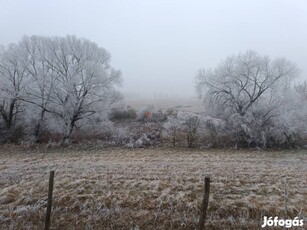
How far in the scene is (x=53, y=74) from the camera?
84.2 ft

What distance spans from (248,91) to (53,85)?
20.1m

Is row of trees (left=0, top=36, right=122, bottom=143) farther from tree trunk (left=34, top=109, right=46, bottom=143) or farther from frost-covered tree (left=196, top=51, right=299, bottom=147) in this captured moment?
frost-covered tree (left=196, top=51, right=299, bottom=147)

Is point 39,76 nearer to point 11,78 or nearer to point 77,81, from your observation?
point 11,78

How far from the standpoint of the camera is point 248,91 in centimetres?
2758

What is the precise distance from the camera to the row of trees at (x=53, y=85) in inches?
976

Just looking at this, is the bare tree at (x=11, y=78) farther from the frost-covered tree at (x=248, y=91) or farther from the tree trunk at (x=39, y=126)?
the frost-covered tree at (x=248, y=91)

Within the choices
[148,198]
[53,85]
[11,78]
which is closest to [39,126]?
[53,85]

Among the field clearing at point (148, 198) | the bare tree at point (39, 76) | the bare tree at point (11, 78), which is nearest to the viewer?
the field clearing at point (148, 198)

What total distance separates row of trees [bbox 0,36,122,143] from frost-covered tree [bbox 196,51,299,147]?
10.9m

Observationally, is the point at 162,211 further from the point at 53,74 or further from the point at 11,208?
the point at 53,74

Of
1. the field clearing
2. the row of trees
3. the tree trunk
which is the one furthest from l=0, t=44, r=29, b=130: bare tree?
the field clearing

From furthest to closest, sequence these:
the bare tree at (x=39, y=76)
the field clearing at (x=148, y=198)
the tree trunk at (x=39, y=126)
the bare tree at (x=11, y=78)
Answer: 1. the tree trunk at (x=39, y=126)
2. the bare tree at (x=39, y=76)
3. the bare tree at (x=11, y=78)
4. the field clearing at (x=148, y=198)

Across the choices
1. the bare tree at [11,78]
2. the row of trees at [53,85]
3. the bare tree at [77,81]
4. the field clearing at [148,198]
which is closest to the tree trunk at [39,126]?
the row of trees at [53,85]

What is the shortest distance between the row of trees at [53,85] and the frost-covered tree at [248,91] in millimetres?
10882
